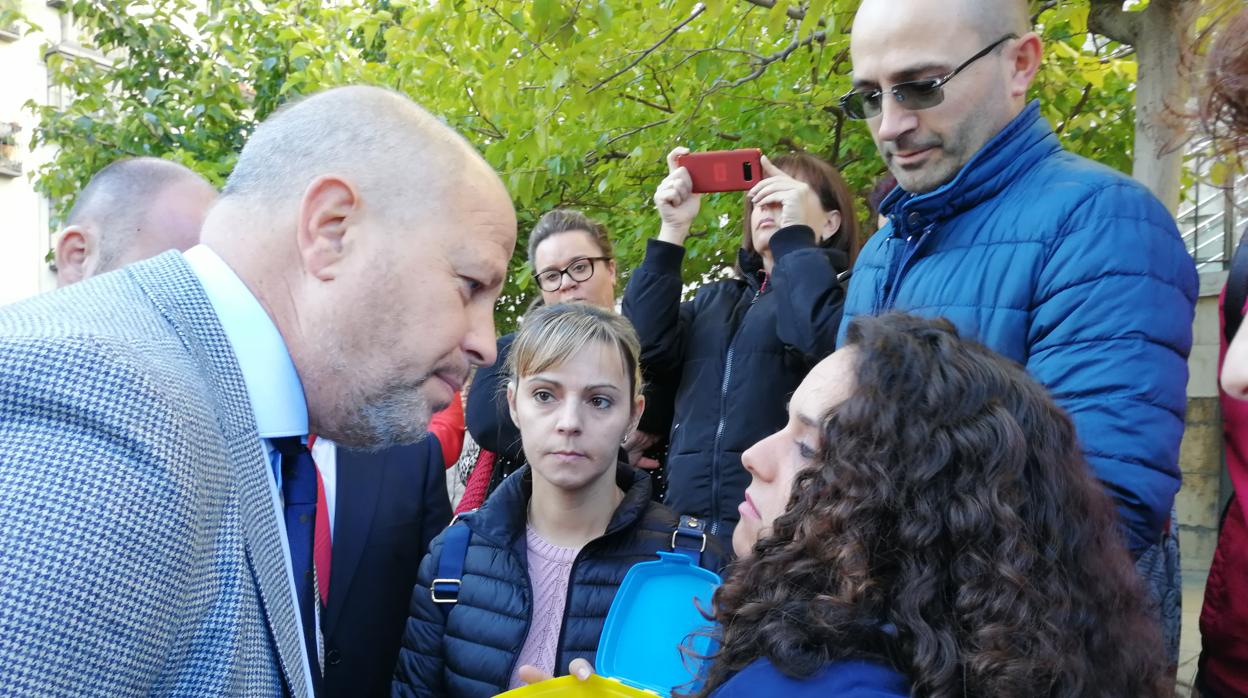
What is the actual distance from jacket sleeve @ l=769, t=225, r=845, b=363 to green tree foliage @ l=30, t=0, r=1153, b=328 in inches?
40.2

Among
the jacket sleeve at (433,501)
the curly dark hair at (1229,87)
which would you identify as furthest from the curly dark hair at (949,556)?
the jacket sleeve at (433,501)

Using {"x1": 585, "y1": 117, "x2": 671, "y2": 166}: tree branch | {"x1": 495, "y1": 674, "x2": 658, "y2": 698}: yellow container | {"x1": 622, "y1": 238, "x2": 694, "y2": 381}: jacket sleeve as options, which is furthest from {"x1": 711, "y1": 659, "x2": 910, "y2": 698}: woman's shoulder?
{"x1": 585, "y1": 117, "x2": 671, "y2": 166}: tree branch

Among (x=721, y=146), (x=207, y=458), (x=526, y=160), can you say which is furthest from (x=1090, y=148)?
(x=207, y=458)

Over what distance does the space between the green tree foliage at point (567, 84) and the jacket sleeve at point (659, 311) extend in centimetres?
96

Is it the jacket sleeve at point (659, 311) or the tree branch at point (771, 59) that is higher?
the tree branch at point (771, 59)

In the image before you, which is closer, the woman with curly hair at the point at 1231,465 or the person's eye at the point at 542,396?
the woman with curly hair at the point at 1231,465

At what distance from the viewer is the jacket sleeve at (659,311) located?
358 cm

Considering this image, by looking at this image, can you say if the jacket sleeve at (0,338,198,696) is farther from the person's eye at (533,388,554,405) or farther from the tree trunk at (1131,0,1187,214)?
the tree trunk at (1131,0,1187,214)

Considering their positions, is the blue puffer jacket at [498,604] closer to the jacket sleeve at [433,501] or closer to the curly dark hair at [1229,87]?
the jacket sleeve at [433,501]

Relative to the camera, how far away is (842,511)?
1.52 metres

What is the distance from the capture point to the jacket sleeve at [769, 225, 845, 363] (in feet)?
10.1

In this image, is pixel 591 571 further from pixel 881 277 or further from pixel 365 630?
pixel 881 277

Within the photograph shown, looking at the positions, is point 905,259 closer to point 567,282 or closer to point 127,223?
point 567,282

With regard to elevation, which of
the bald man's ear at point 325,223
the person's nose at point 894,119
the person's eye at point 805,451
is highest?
the person's nose at point 894,119
